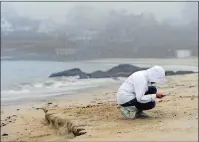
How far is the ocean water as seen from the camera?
11.9 metres

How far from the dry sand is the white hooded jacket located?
29cm

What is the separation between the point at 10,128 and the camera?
24.0 feet

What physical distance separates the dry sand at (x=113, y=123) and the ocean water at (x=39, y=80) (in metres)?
2.38

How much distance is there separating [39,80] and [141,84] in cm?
898

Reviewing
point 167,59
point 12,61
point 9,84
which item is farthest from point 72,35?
point 9,84

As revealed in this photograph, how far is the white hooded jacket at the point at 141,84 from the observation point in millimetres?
6223

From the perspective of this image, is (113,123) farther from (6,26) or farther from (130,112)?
(6,26)

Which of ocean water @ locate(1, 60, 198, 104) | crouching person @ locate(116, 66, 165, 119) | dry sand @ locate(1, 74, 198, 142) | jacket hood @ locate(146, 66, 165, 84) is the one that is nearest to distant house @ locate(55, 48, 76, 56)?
ocean water @ locate(1, 60, 198, 104)

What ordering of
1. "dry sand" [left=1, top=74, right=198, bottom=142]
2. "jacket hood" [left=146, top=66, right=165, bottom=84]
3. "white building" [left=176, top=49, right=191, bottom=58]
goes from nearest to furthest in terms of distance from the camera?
"dry sand" [left=1, top=74, right=198, bottom=142] → "jacket hood" [left=146, top=66, right=165, bottom=84] → "white building" [left=176, top=49, right=191, bottom=58]

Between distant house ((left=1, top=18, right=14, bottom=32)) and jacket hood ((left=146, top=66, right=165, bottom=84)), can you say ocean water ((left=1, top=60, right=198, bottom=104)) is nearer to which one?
distant house ((left=1, top=18, right=14, bottom=32))

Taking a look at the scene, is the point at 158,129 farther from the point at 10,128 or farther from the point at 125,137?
the point at 10,128

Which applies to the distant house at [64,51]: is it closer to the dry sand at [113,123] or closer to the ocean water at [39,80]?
the ocean water at [39,80]

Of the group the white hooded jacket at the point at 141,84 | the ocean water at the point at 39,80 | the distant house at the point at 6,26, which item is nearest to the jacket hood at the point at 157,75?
the white hooded jacket at the point at 141,84

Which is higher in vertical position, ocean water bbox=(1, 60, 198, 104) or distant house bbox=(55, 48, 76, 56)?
distant house bbox=(55, 48, 76, 56)
